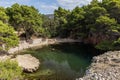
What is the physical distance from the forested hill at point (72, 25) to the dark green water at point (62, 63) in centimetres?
462

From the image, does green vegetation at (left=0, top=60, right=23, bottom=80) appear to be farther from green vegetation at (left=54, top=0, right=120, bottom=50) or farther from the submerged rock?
green vegetation at (left=54, top=0, right=120, bottom=50)

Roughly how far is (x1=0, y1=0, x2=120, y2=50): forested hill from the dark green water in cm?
462

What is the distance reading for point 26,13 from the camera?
199 feet

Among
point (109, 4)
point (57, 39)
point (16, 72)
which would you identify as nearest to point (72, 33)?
point (57, 39)

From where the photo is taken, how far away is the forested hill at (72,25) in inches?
1891

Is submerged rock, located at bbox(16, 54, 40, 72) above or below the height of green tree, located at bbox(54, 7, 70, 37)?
below

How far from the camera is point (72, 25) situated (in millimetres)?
67875

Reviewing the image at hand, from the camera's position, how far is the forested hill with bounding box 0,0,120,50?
48.0 meters

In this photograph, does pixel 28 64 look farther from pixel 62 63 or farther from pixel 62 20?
pixel 62 20

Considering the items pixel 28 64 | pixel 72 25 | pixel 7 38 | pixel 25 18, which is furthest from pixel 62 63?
pixel 72 25

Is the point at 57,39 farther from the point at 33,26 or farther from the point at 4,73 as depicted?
the point at 4,73

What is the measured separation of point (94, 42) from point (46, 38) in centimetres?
1334

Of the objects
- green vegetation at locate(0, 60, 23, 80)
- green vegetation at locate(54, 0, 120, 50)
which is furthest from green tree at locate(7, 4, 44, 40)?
green vegetation at locate(0, 60, 23, 80)

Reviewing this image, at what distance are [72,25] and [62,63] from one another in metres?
27.4
